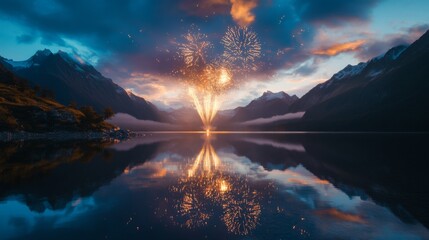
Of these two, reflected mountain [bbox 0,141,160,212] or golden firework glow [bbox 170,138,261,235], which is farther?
reflected mountain [bbox 0,141,160,212]

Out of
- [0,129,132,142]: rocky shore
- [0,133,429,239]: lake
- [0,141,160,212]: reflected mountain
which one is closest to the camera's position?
[0,133,429,239]: lake

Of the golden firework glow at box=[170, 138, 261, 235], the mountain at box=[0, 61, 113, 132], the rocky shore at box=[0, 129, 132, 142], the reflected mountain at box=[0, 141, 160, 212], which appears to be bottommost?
the golden firework glow at box=[170, 138, 261, 235]

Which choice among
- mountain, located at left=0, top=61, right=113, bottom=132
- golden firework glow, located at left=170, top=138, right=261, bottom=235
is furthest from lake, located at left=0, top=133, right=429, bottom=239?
mountain, located at left=0, top=61, right=113, bottom=132

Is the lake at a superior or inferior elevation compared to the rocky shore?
inferior

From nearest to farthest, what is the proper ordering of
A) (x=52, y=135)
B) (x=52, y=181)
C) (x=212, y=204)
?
(x=212, y=204)
(x=52, y=181)
(x=52, y=135)

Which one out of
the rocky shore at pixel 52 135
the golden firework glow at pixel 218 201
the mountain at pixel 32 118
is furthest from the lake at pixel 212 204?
the mountain at pixel 32 118

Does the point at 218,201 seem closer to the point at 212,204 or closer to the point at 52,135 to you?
the point at 212,204

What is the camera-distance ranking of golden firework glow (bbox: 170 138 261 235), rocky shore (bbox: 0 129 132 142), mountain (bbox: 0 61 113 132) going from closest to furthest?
golden firework glow (bbox: 170 138 261 235) → rocky shore (bbox: 0 129 132 142) → mountain (bbox: 0 61 113 132)

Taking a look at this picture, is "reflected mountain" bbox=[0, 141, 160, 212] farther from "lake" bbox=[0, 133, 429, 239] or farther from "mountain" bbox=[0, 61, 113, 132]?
"mountain" bbox=[0, 61, 113, 132]

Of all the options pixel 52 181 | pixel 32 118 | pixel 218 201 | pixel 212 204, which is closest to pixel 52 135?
pixel 32 118

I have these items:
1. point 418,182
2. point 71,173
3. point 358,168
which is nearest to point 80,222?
point 71,173

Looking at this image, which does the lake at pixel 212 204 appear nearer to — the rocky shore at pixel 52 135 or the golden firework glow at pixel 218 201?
the golden firework glow at pixel 218 201

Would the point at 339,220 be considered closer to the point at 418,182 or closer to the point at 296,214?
the point at 296,214
